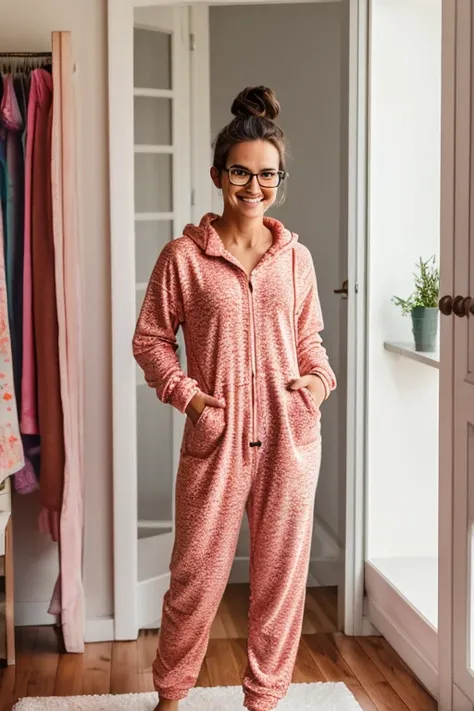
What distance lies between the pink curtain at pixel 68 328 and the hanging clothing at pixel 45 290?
0.14 ft

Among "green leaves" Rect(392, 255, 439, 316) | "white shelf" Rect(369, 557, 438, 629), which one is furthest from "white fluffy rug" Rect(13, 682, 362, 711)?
"green leaves" Rect(392, 255, 439, 316)

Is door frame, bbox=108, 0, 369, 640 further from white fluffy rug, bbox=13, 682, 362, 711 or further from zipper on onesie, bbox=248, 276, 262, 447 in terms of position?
zipper on onesie, bbox=248, 276, 262, 447

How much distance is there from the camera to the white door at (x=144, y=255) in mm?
3111

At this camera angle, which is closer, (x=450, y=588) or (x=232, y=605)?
(x=450, y=588)

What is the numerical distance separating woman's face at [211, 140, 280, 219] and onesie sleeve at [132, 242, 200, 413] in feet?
0.66

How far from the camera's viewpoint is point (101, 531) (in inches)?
127

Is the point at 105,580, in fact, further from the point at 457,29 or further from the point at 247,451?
the point at 457,29

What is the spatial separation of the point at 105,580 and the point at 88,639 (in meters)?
0.19

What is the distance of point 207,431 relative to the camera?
2.35 metres

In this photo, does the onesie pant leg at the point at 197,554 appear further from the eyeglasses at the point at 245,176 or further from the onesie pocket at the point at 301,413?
the eyeglasses at the point at 245,176

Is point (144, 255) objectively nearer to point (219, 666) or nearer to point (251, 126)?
point (251, 126)

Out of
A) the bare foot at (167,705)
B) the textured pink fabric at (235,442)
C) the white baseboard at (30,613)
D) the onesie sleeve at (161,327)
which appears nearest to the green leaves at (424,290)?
the textured pink fabric at (235,442)

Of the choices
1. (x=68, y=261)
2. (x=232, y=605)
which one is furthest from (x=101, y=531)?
(x=68, y=261)

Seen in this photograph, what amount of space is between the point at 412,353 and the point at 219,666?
1076 mm
